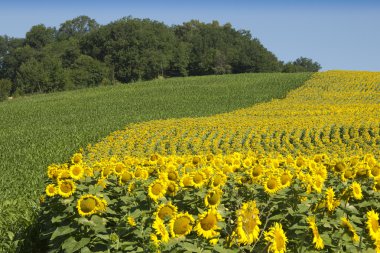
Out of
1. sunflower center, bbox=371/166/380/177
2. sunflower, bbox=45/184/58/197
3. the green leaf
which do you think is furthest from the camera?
sunflower, bbox=45/184/58/197

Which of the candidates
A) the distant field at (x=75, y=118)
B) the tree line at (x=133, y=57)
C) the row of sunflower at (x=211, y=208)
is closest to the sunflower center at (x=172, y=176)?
the row of sunflower at (x=211, y=208)

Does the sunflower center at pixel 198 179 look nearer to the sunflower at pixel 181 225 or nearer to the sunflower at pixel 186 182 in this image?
the sunflower at pixel 186 182

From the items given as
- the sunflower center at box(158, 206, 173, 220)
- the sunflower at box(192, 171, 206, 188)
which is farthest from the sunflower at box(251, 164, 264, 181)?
the sunflower center at box(158, 206, 173, 220)

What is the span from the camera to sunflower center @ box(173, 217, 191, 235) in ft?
12.2

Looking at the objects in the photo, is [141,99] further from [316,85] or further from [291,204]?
[291,204]

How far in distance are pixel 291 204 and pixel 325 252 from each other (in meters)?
0.84

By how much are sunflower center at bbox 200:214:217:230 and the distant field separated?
4.31 meters

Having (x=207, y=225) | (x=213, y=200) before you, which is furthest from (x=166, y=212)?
(x=207, y=225)

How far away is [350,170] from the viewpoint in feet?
17.5

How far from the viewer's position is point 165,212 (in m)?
4.10

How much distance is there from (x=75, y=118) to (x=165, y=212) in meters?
29.8

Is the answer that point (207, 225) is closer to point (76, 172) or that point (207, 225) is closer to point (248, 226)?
point (248, 226)

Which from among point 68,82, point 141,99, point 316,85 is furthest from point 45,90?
point 316,85

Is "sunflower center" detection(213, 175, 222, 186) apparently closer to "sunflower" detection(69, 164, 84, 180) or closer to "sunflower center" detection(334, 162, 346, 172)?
"sunflower center" detection(334, 162, 346, 172)
